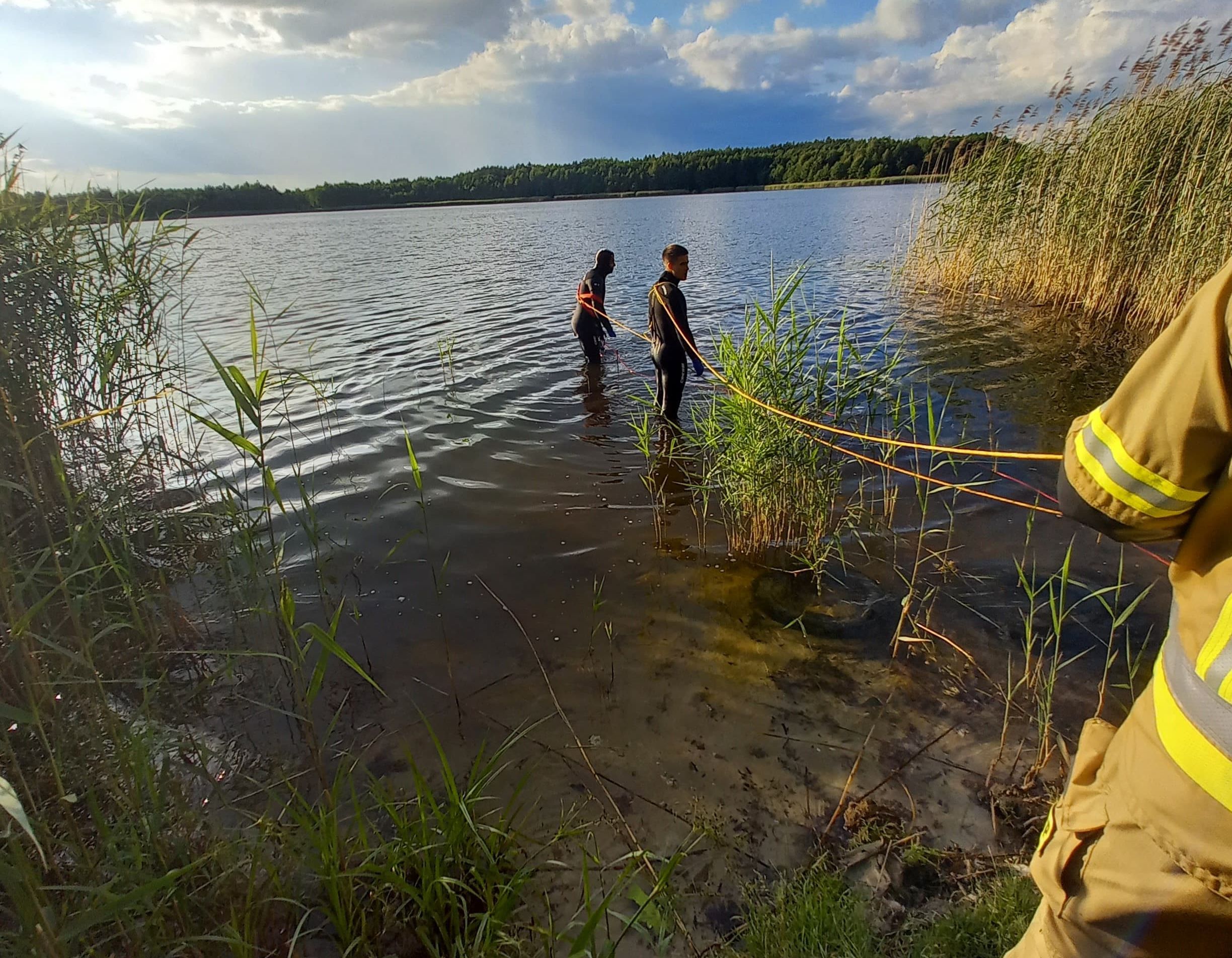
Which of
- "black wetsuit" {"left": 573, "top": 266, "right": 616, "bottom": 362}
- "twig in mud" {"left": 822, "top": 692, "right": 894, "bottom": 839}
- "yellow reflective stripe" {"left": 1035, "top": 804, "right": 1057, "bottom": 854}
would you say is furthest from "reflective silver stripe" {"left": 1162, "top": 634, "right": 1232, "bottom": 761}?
"black wetsuit" {"left": 573, "top": 266, "right": 616, "bottom": 362}

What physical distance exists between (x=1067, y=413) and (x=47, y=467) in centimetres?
921

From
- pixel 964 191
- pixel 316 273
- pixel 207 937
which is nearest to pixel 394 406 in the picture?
pixel 207 937

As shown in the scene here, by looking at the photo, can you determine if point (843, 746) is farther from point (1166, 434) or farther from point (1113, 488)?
point (1166, 434)

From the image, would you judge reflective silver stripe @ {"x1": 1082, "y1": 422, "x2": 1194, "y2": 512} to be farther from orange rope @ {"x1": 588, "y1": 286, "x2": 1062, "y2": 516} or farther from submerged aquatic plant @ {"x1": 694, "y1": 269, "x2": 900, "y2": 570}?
submerged aquatic plant @ {"x1": 694, "y1": 269, "x2": 900, "y2": 570}

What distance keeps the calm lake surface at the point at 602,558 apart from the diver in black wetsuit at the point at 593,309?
1.89 ft

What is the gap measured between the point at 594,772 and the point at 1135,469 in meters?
2.44

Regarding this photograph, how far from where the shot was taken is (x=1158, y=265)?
927cm

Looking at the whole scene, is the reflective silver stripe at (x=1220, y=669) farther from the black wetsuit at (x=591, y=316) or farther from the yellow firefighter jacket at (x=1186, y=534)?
the black wetsuit at (x=591, y=316)

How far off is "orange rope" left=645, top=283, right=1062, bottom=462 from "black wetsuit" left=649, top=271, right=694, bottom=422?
0.06 m

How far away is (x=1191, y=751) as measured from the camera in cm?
124

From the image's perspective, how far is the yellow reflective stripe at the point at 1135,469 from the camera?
4.19 ft

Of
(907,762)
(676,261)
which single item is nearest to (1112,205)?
(676,261)

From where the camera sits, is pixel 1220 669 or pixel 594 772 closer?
pixel 1220 669

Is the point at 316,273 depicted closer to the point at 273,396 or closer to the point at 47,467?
the point at 273,396
